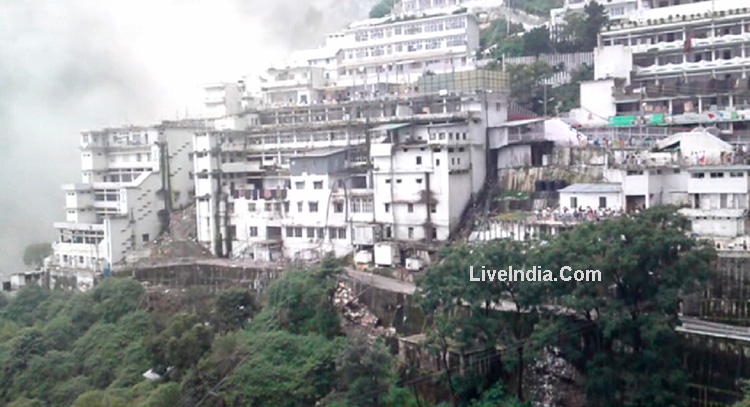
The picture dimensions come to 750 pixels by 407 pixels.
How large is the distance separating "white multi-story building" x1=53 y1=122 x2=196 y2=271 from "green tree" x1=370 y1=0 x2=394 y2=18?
738 inches

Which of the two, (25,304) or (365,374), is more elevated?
(365,374)

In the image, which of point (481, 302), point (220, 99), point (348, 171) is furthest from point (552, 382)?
point (220, 99)

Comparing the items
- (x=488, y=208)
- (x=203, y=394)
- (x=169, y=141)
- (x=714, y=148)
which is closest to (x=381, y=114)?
(x=488, y=208)

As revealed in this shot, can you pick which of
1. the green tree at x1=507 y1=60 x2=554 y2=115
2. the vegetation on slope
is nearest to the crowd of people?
the vegetation on slope

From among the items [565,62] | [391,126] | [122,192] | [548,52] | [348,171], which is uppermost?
[548,52]

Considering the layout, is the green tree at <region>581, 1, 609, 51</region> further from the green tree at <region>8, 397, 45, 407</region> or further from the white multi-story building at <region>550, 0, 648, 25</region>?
the green tree at <region>8, 397, 45, 407</region>

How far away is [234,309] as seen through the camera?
70.0 ft

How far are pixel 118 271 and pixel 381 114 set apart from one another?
11.5 m

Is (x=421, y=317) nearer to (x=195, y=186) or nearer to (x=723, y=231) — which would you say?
(x=723, y=231)

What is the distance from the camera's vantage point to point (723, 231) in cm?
1953

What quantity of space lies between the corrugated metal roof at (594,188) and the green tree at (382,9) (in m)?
28.0

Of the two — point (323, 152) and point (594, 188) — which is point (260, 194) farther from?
point (594, 188)

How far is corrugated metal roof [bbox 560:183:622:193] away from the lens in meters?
21.6

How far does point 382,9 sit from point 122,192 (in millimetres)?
23884
